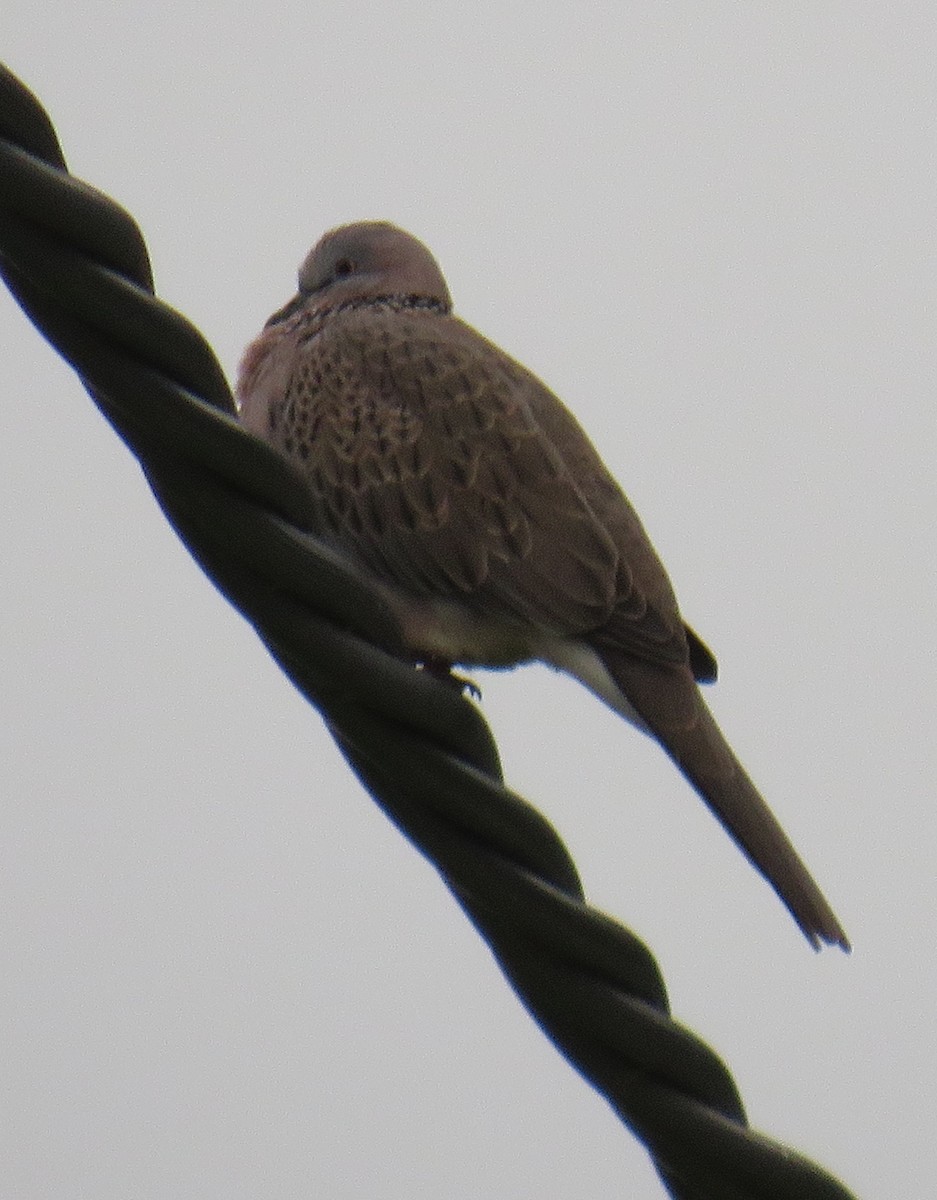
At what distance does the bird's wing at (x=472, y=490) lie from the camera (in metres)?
3.72

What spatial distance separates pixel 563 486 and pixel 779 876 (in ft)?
3.40

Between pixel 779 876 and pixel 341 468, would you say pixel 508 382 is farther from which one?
pixel 779 876

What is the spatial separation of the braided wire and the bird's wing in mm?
2002

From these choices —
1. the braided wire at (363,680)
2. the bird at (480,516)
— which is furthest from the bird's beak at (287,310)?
the braided wire at (363,680)

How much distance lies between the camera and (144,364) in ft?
5.23

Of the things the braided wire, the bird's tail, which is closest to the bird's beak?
the bird's tail

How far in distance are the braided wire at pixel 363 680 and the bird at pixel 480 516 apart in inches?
68.4

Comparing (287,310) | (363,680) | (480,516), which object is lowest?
(363,680)

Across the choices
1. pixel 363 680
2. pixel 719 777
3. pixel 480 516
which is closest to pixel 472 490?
pixel 480 516

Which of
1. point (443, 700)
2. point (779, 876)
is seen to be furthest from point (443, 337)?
point (443, 700)

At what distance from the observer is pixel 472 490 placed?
388 centimetres

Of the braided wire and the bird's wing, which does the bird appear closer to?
the bird's wing

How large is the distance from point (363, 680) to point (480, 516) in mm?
2198

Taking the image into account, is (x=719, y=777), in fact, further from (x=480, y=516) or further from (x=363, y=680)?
(x=363, y=680)
